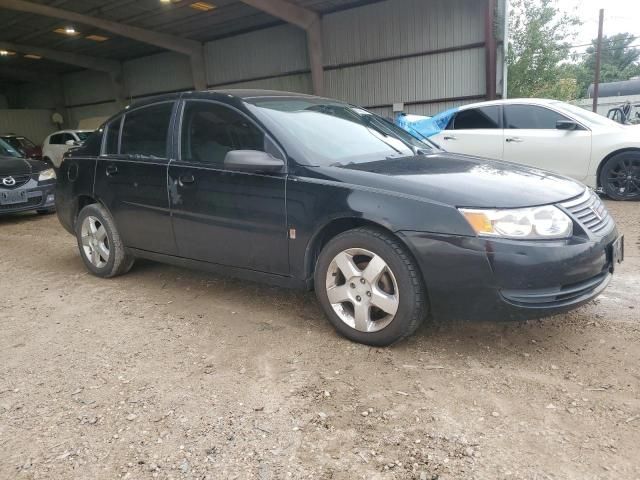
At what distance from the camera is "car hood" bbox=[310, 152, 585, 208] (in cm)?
259

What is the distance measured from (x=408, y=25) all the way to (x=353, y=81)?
2.54 metres

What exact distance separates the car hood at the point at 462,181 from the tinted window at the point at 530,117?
4732mm

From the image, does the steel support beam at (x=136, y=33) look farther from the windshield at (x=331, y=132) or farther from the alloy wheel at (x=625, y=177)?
the alloy wheel at (x=625, y=177)

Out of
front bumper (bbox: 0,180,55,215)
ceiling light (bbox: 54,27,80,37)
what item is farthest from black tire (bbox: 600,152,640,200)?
ceiling light (bbox: 54,27,80,37)

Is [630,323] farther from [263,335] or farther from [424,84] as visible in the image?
[424,84]

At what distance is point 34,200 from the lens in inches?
307

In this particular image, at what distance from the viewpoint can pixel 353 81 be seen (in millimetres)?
17078

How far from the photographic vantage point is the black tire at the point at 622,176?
6.96 metres

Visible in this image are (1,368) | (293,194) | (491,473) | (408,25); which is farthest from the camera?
(408,25)

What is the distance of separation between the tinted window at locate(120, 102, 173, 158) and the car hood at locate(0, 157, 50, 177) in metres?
4.40

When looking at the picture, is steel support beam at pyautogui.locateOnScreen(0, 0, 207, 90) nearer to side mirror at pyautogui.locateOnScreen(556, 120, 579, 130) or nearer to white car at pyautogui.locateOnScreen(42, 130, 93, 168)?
white car at pyautogui.locateOnScreen(42, 130, 93, 168)

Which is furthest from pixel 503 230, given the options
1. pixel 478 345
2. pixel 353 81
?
pixel 353 81

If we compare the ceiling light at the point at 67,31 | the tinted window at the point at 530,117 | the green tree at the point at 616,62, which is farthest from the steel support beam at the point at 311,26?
the green tree at the point at 616,62

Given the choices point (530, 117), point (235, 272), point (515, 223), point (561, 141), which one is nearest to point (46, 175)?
point (235, 272)
